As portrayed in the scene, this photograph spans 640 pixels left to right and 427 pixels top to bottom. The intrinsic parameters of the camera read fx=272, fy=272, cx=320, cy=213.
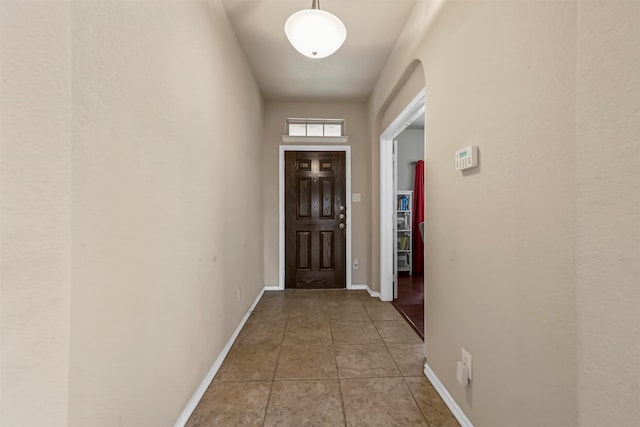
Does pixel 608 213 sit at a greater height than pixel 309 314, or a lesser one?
greater

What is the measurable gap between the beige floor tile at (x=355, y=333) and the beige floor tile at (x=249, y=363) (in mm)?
537

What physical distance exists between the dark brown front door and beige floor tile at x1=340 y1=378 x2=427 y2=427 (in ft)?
6.97

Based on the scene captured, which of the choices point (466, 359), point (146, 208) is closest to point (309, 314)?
point (466, 359)

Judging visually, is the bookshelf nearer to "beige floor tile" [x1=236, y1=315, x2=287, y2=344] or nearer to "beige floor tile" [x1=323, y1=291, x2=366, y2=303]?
"beige floor tile" [x1=323, y1=291, x2=366, y2=303]

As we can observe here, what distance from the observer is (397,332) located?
2398 millimetres

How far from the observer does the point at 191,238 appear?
4.75 ft

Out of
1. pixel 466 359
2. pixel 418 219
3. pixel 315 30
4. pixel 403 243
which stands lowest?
pixel 466 359

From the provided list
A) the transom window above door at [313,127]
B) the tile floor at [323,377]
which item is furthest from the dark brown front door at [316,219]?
the tile floor at [323,377]

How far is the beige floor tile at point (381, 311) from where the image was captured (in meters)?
2.75

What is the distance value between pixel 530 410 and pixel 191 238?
161 cm

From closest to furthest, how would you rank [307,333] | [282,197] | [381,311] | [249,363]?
[249,363] < [307,333] < [381,311] < [282,197]

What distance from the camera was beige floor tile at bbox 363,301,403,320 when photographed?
9.01ft

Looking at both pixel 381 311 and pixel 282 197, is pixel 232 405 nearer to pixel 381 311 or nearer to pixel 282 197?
pixel 381 311

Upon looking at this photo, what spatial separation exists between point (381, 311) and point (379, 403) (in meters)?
1.44
